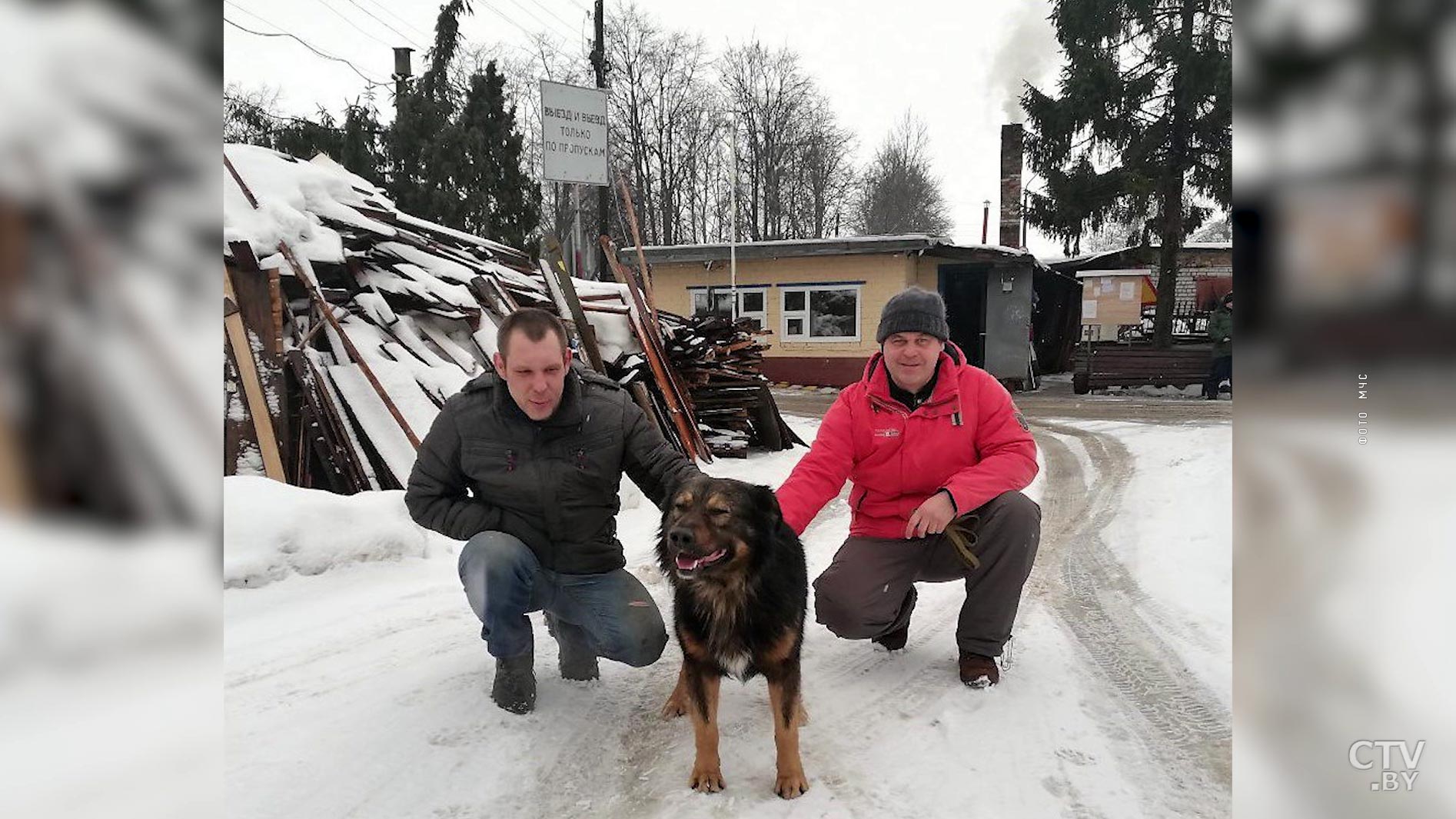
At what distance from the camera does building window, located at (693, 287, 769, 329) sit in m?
18.0

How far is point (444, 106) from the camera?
17.5 meters

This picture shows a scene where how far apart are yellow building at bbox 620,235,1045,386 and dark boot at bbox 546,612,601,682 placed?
1341 centimetres

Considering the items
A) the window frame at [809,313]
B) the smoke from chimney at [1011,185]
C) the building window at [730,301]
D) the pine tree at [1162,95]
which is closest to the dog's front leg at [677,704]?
the pine tree at [1162,95]

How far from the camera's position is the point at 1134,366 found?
14.8 m

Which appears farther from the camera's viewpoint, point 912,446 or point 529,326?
point 912,446

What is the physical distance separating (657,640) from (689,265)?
52.6 feet

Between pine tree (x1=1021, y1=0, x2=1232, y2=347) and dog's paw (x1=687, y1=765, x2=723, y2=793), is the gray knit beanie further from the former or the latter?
dog's paw (x1=687, y1=765, x2=723, y2=793)

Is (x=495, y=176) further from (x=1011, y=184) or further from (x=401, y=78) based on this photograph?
(x=1011, y=184)

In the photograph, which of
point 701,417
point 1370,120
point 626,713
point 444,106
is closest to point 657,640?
point 626,713

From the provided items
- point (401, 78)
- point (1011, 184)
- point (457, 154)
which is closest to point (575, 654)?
point (457, 154)

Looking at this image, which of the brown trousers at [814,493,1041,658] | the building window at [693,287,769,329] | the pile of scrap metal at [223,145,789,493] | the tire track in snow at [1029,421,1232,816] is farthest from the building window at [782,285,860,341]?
the brown trousers at [814,493,1041,658]

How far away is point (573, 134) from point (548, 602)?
278 inches

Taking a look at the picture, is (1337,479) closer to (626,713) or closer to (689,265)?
(626,713)

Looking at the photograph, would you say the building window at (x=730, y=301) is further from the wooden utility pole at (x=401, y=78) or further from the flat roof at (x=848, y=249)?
the wooden utility pole at (x=401, y=78)
